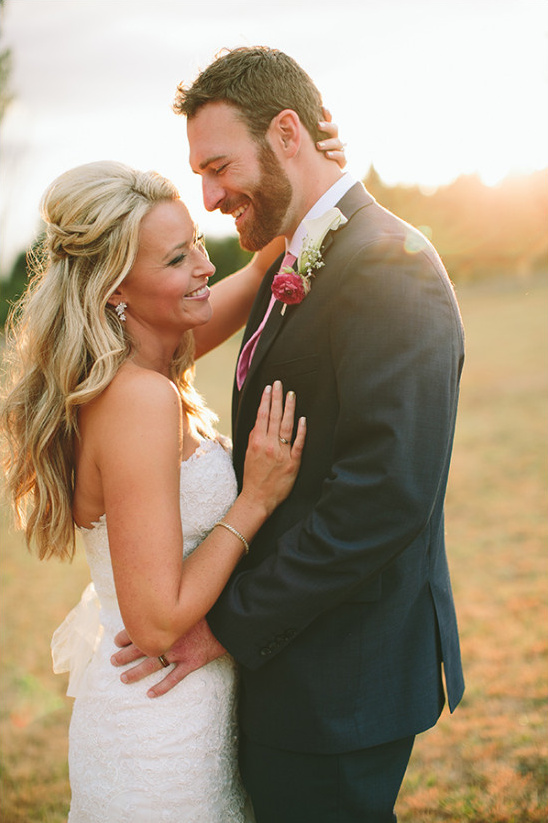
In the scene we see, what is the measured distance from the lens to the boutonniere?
2240 millimetres

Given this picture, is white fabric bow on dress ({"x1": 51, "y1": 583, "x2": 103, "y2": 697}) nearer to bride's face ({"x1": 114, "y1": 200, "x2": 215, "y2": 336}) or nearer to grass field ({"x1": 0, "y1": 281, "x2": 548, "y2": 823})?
bride's face ({"x1": 114, "y1": 200, "x2": 215, "y2": 336})

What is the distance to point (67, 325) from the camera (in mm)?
2355

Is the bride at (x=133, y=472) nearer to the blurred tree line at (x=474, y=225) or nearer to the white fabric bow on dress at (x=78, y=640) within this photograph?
the white fabric bow on dress at (x=78, y=640)

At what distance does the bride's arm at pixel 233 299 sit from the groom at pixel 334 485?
0.62m

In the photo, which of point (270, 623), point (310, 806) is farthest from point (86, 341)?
point (310, 806)

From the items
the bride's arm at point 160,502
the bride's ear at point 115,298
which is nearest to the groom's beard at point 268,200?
the bride's ear at point 115,298

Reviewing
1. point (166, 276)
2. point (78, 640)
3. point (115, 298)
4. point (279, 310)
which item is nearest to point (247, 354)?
point (279, 310)

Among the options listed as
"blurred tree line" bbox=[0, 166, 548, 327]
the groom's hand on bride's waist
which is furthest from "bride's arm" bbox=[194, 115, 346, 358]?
"blurred tree line" bbox=[0, 166, 548, 327]

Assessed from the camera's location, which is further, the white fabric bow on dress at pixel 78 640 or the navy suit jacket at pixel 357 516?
the white fabric bow on dress at pixel 78 640

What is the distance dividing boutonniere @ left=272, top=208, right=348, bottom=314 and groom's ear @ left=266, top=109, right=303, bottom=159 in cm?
38

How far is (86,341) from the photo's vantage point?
235 centimetres

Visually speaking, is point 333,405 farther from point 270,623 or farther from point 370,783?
point 370,783

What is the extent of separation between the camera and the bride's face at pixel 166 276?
94.7 inches

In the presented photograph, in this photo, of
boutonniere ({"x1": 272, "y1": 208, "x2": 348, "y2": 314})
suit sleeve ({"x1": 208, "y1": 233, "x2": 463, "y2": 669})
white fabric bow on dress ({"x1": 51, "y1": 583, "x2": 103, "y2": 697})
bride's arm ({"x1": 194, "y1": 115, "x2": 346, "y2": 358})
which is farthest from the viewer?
bride's arm ({"x1": 194, "y1": 115, "x2": 346, "y2": 358})
